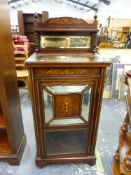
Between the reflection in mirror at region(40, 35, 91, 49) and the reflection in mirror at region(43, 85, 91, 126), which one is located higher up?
the reflection in mirror at region(40, 35, 91, 49)

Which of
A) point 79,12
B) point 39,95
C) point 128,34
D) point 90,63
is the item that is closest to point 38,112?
point 39,95

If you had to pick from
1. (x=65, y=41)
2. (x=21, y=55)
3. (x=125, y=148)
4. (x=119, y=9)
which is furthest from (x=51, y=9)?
(x=125, y=148)

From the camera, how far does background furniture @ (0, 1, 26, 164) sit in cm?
121

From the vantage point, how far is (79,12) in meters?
12.9

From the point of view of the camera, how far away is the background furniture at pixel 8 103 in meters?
1.21

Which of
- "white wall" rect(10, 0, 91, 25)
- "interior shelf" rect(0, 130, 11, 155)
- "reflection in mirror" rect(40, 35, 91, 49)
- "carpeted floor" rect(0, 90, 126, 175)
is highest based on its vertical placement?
"white wall" rect(10, 0, 91, 25)

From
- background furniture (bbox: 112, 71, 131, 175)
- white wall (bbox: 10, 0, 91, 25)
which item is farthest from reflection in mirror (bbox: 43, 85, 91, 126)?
white wall (bbox: 10, 0, 91, 25)

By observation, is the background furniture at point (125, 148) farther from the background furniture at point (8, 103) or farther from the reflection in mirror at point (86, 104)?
the background furniture at point (8, 103)

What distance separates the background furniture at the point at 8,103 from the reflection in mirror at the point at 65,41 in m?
0.28

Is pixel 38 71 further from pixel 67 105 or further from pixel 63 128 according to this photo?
pixel 63 128

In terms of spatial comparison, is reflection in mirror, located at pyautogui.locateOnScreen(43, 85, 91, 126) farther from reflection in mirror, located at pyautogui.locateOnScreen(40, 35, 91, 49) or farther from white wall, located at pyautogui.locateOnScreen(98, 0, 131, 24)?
white wall, located at pyautogui.locateOnScreen(98, 0, 131, 24)

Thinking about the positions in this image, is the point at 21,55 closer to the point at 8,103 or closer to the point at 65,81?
the point at 8,103

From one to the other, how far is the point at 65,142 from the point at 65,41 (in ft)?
3.05

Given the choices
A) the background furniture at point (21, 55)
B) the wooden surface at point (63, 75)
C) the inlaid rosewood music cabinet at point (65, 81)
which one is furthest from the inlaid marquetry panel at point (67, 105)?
the background furniture at point (21, 55)
